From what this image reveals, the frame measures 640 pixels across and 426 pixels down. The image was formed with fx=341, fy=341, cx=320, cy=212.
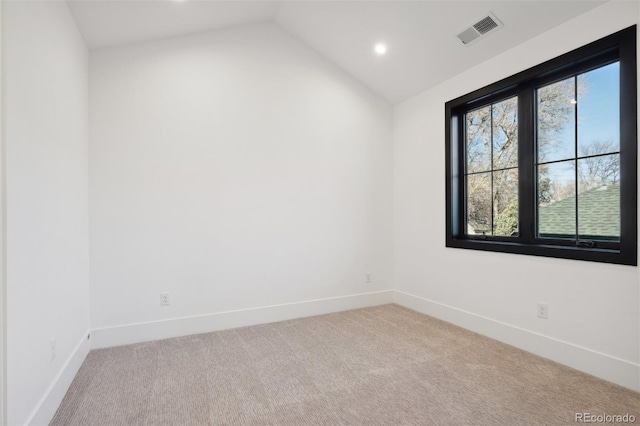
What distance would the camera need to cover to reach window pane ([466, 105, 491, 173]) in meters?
3.36

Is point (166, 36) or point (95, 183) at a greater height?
point (166, 36)

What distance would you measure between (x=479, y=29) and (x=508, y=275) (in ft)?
6.88

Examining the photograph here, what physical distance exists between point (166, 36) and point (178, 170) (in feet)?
4.06

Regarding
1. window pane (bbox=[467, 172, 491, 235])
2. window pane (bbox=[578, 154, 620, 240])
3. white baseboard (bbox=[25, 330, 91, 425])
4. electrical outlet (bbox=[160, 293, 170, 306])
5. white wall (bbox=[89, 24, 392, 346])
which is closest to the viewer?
white baseboard (bbox=[25, 330, 91, 425])

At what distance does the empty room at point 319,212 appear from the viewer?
6.37 feet

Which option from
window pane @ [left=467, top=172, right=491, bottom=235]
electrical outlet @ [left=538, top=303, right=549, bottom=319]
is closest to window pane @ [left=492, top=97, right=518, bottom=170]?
window pane @ [left=467, top=172, right=491, bottom=235]

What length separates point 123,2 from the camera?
2490mm

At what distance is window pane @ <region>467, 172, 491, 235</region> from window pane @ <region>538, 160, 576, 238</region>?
1.75ft

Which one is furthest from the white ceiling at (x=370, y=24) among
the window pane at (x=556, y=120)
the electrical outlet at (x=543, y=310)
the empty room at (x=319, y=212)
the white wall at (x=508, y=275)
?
the electrical outlet at (x=543, y=310)

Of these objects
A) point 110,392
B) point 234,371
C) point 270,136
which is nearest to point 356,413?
point 234,371

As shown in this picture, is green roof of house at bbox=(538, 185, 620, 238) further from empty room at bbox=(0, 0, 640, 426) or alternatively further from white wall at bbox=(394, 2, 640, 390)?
white wall at bbox=(394, 2, 640, 390)

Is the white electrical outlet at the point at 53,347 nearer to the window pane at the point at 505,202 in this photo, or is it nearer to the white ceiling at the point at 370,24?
the white ceiling at the point at 370,24

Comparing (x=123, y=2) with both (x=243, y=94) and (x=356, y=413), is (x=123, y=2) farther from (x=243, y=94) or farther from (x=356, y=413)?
(x=356, y=413)

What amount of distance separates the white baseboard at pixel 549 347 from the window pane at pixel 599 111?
1428mm
